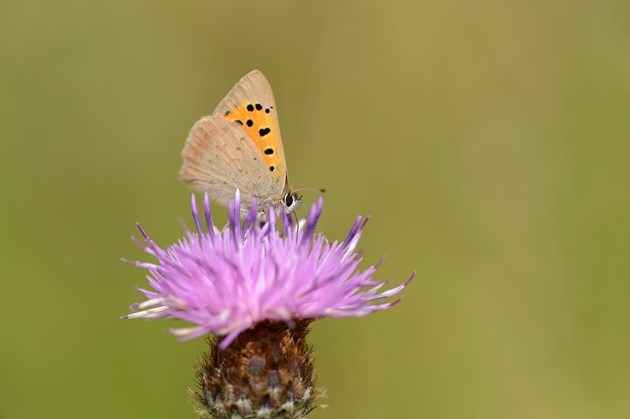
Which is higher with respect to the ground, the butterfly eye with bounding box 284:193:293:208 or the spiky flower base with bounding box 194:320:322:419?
the butterfly eye with bounding box 284:193:293:208

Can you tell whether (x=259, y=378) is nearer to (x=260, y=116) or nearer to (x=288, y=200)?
(x=288, y=200)

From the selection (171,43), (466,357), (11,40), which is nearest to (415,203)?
(466,357)

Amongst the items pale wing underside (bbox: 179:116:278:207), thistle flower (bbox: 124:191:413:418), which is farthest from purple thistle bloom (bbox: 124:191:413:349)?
pale wing underside (bbox: 179:116:278:207)

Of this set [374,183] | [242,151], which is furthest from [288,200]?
[374,183]

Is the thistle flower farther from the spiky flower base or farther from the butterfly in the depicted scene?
the butterfly

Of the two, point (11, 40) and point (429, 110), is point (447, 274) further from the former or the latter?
point (11, 40)

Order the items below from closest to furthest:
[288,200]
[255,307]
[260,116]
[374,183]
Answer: [255,307], [260,116], [288,200], [374,183]
